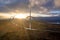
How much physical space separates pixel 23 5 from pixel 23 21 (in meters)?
0.14

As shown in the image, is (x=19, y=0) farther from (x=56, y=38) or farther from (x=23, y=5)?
(x=56, y=38)

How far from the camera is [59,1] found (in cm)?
109

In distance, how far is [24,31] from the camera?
112 centimetres

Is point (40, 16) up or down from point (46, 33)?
up

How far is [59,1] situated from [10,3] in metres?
0.41

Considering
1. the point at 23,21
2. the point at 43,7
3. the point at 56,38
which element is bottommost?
the point at 56,38

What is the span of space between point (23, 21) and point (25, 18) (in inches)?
1.3

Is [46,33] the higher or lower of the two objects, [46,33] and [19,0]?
the lower

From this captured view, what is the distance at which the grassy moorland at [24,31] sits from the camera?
1.10m

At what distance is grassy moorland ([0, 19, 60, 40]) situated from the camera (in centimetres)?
110

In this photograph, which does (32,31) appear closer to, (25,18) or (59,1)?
(25,18)

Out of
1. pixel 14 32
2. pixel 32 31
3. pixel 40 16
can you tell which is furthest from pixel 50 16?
pixel 14 32

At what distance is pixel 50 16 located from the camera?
3.52ft

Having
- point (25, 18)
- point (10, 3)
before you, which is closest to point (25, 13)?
point (25, 18)
